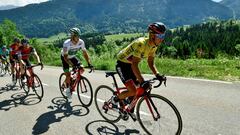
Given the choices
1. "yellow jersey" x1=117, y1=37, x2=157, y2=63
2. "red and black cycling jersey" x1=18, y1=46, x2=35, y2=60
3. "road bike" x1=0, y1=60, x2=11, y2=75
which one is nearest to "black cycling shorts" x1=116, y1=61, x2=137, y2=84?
"yellow jersey" x1=117, y1=37, x2=157, y2=63

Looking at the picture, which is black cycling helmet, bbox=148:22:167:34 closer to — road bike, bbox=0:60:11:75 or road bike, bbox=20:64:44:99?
road bike, bbox=20:64:44:99

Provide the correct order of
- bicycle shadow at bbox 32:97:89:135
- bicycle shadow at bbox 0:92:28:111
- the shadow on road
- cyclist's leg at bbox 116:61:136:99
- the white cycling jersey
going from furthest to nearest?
the shadow on road
bicycle shadow at bbox 0:92:28:111
the white cycling jersey
bicycle shadow at bbox 32:97:89:135
cyclist's leg at bbox 116:61:136:99

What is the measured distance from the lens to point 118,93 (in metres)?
7.14

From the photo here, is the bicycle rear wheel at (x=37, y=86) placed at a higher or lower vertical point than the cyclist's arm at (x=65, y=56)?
lower

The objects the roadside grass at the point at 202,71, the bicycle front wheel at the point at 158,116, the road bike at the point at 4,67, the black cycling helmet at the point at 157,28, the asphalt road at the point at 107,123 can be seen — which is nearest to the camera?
the black cycling helmet at the point at 157,28

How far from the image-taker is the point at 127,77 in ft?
21.6

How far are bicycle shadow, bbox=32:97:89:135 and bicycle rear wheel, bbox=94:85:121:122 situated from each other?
68 cm

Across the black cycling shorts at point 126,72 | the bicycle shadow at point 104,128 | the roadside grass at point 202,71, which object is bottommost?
the bicycle shadow at point 104,128

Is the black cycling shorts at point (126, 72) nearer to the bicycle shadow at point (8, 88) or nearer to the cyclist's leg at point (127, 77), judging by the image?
the cyclist's leg at point (127, 77)

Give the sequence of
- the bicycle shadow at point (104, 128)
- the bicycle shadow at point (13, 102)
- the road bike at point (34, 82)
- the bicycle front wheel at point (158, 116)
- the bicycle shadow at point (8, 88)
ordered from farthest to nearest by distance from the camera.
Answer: the bicycle shadow at point (8, 88)
the road bike at point (34, 82)
the bicycle shadow at point (13, 102)
the bicycle shadow at point (104, 128)
the bicycle front wheel at point (158, 116)

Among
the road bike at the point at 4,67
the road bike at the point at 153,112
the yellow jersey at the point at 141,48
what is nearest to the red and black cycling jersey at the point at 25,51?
the road bike at the point at 153,112

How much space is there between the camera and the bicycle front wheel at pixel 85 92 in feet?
30.2

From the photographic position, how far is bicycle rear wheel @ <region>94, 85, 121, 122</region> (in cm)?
748

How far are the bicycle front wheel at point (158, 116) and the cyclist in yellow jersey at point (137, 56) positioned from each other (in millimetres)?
356
